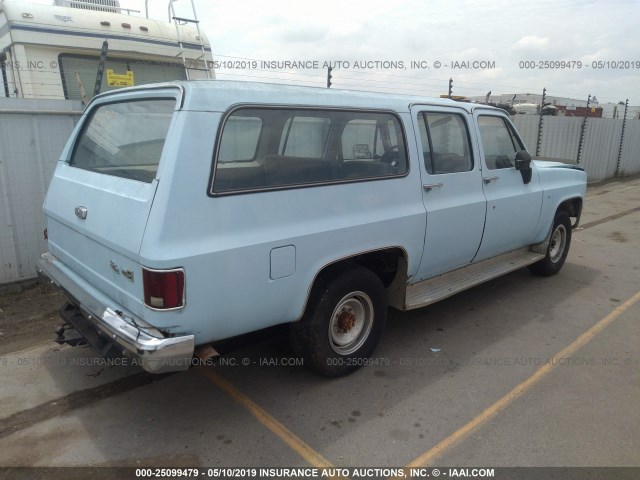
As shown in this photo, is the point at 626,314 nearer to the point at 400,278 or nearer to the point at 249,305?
the point at 400,278

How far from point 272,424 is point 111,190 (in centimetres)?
176

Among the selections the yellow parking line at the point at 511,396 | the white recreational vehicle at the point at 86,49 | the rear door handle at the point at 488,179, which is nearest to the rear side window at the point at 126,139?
the white recreational vehicle at the point at 86,49

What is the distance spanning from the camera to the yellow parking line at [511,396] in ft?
9.06

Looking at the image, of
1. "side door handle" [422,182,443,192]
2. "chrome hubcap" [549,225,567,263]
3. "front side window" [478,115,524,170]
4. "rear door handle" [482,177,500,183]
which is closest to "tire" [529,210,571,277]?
"chrome hubcap" [549,225,567,263]

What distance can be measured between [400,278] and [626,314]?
2.75m

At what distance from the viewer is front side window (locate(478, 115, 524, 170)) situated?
4.48 metres

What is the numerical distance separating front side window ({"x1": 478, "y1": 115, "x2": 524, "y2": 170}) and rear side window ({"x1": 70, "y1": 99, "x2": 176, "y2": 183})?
2.95 metres

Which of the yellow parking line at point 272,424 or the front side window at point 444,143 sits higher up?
the front side window at point 444,143

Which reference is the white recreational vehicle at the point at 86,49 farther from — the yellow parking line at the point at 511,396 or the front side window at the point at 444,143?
the yellow parking line at the point at 511,396

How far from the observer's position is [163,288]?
2430 millimetres

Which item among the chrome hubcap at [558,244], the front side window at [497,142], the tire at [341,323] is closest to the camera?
the tire at [341,323]

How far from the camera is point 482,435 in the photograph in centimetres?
293

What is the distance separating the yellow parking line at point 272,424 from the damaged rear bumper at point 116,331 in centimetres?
78

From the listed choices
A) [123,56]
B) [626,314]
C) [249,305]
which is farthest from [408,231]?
[123,56]
